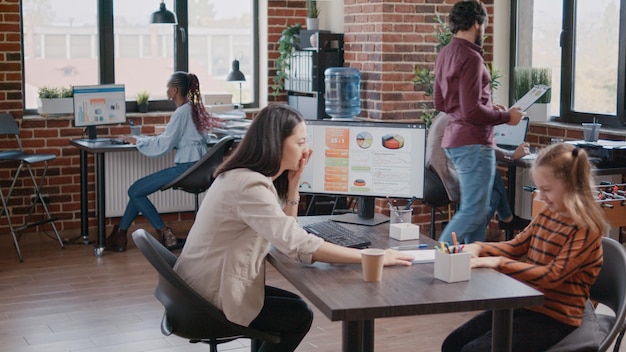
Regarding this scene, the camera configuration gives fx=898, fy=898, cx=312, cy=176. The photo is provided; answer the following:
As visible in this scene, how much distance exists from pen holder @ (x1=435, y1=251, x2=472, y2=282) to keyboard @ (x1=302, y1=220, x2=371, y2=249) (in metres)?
0.52

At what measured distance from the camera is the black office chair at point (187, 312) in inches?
114

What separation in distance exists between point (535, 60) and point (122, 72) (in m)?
3.26

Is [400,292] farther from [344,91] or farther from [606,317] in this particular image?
[344,91]

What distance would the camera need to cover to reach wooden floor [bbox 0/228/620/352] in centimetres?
438

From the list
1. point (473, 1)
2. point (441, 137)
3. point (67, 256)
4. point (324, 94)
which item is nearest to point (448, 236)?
point (441, 137)

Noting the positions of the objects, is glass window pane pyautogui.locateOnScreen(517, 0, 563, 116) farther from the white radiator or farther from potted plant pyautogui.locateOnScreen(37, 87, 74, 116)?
potted plant pyautogui.locateOnScreen(37, 87, 74, 116)

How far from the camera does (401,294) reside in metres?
2.56

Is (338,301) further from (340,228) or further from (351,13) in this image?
(351,13)

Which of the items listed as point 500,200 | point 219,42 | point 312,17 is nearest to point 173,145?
point 219,42

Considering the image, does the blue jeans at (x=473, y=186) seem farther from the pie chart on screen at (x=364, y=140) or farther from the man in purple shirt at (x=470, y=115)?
the pie chart on screen at (x=364, y=140)

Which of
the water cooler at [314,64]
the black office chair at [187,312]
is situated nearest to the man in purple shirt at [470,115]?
the water cooler at [314,64]

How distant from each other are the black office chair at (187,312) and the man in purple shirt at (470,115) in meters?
2.16

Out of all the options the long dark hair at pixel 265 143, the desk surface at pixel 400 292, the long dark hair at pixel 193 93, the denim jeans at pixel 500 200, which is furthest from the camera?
the long dark hair at pixel 193 93

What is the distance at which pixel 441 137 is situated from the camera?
5.49 meters
